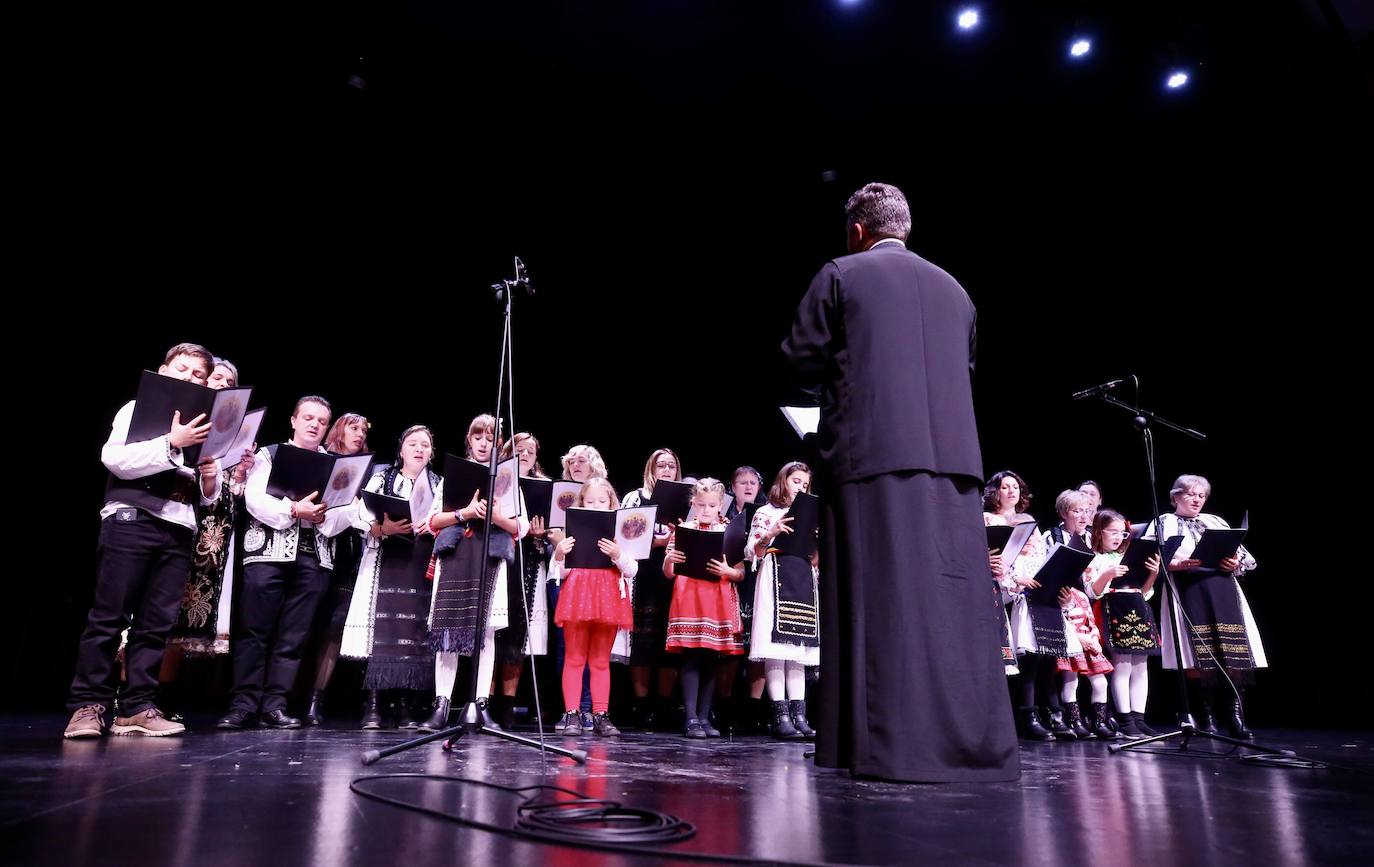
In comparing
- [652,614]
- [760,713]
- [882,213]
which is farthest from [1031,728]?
[882,213]

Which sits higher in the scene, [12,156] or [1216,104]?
[1216,104]

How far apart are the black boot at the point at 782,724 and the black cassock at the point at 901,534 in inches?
85.3

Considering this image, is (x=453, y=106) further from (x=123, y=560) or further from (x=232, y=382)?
(x=123, y=560)

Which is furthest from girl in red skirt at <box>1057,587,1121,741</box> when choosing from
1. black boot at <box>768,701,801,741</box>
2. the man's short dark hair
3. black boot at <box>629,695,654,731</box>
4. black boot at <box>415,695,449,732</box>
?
black boot at <box>415,695,449,732</box>

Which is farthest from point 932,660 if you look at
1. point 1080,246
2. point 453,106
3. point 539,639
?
point 1080,246

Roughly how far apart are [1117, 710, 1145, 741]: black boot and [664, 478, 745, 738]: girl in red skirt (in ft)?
7.46

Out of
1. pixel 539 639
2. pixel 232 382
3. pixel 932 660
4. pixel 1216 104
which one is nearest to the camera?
pixel 932 660

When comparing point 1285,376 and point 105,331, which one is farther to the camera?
point 1285,376

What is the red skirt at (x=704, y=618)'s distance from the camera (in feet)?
14.9

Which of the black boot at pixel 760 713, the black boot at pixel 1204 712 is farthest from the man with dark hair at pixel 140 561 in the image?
the black boot at pixel 1204 712

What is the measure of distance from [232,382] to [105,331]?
2953 millimetres

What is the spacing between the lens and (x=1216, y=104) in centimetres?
604

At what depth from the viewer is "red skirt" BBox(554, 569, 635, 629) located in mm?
4195

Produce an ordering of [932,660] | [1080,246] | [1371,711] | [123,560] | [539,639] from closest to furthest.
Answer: [932,660] < [123,560] < [539,639] < [1371,711] < [1080,246]
